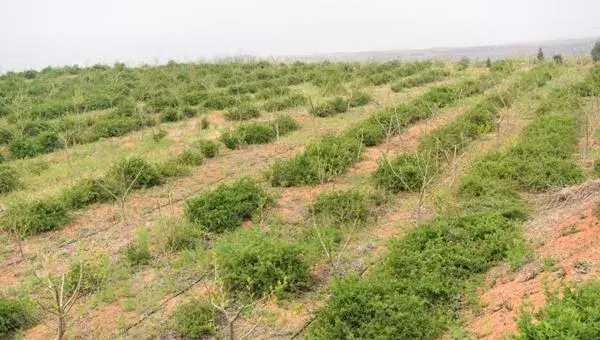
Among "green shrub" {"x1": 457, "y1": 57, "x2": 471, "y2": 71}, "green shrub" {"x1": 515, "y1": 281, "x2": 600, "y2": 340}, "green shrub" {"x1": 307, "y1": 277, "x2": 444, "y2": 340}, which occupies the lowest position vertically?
"green shrub" {"x1": 307, "y1": 277, "x2": 444, "y2": 340}

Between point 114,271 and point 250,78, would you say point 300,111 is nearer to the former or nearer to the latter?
point 250,78

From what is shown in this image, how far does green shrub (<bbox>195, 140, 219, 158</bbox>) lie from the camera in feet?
38.7

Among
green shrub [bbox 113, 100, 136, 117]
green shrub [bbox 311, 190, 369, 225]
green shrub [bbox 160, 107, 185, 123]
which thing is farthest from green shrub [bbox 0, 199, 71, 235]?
green shrub [bbox 113, 100, 136, 117]

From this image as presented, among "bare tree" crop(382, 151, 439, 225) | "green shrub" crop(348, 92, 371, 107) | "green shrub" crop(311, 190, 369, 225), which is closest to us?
"green shrub" crop(311, 190, 369, 225)

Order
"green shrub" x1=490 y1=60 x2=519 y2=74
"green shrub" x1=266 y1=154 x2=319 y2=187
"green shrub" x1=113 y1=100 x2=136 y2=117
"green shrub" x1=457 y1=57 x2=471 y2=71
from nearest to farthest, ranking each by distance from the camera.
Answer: "green shrub" x1=266 y1=154 x2=319 y2=187 → "green shrub" x1=113 y1=100 x2=136 y2=117 → "green shrub" x1=490 y1=60 x2=519 y2=74 → "green shrub" x1=457 y1=57 x2=471 y2=71

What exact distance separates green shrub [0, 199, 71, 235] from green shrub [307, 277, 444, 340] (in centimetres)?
484

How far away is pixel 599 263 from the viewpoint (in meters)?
5.04

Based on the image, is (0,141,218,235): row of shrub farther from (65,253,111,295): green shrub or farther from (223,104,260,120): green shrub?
(223,104,260,120): green shrub

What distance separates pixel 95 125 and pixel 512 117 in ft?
33.9

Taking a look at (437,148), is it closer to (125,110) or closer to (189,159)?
(189,159)

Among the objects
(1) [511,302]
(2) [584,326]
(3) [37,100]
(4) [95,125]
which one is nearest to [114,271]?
(1) [511,302]

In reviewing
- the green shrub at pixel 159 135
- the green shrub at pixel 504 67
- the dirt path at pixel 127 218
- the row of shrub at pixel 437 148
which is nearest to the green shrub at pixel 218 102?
the green shrub at pixel 159 135

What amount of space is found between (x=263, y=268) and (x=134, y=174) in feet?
15.2

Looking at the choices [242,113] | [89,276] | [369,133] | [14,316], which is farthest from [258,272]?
[242,113]
